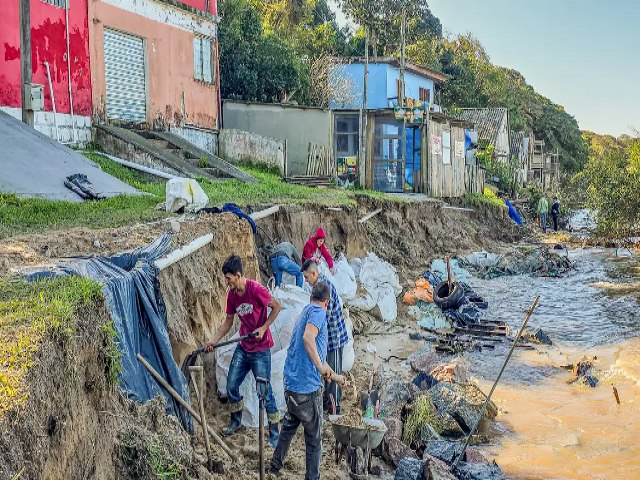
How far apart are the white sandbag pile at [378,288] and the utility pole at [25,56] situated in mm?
7460

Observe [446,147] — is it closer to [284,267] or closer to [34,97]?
[34,97]

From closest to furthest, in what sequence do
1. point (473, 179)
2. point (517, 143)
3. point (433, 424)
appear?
point (433, 424)
point (473, 179)
point (517, 143)

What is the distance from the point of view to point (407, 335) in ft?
43.4

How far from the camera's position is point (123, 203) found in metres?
11.0

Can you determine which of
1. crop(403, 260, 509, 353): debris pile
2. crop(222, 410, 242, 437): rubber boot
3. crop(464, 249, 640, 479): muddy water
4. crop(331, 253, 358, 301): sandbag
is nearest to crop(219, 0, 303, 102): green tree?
crop(464, 249, 640, 479): muddy water

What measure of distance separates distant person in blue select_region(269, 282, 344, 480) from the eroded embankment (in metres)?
0.59

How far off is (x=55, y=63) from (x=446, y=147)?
49.8 ft

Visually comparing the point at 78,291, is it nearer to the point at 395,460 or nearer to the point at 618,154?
the point at 395,460

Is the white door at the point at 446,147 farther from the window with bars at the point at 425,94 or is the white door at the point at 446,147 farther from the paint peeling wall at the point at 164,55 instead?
the window with bars at the point at 425,94

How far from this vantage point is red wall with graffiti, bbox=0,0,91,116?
14719 millimetres

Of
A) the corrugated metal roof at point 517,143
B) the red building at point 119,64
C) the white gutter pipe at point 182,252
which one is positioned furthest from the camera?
the corrugated metal roof at point 517,143

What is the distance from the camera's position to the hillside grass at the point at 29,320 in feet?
10.9

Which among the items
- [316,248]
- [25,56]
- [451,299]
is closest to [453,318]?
[451,299]

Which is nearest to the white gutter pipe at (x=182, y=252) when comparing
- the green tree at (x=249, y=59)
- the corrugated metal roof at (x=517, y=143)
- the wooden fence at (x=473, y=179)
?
the green tree at (x=249, y=59)
